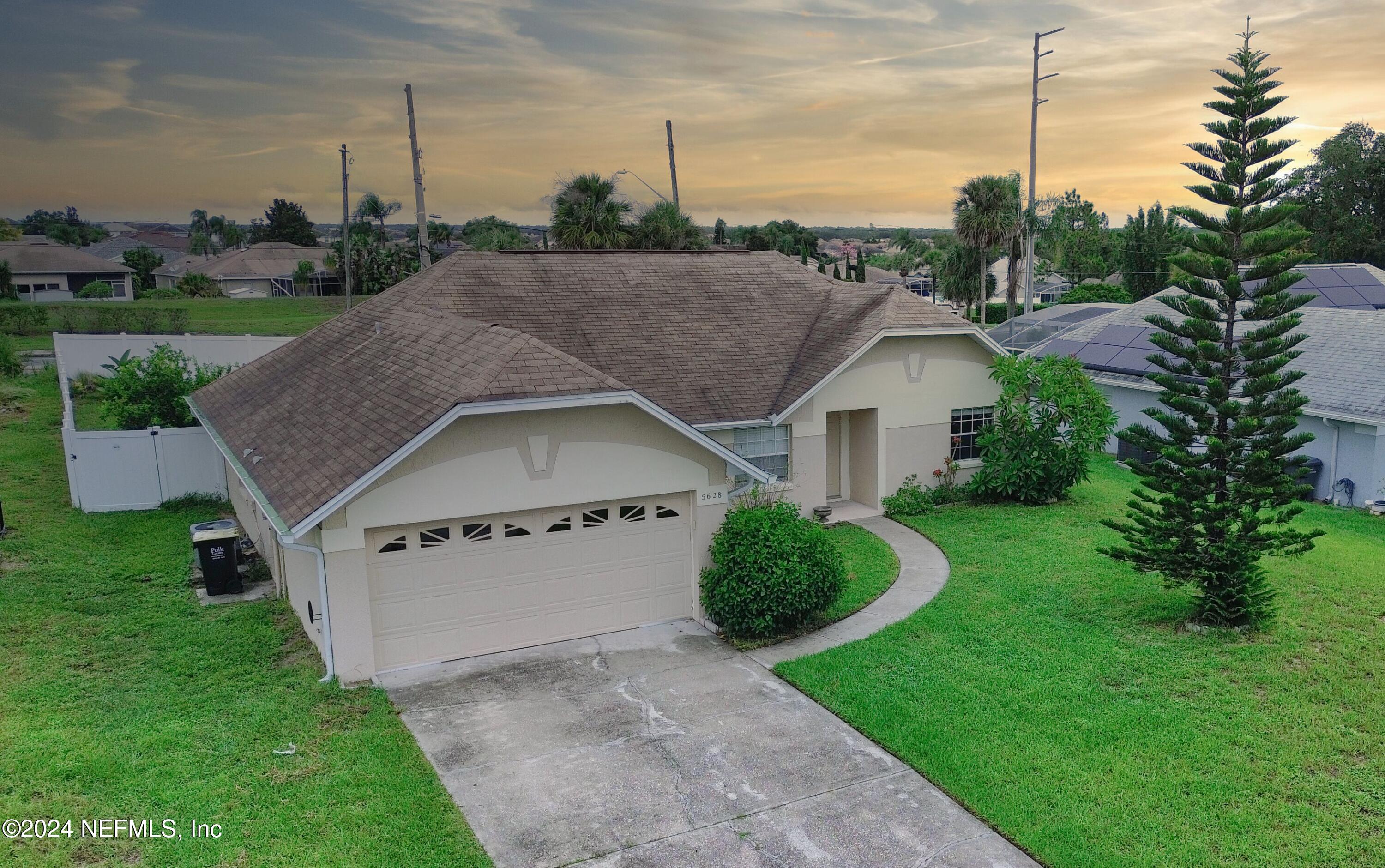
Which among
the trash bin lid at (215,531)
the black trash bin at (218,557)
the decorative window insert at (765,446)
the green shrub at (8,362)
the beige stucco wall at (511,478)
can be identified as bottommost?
the black trash bin at (218,557)

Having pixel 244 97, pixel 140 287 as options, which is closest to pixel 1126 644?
pixel 244 97

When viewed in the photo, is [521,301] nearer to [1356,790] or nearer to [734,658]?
[734,658]

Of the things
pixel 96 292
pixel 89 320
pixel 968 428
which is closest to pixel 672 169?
pixel 89 320

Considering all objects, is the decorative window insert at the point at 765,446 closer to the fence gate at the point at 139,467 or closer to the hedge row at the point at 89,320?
the fence gate at the point at 139,467

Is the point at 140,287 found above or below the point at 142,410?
above

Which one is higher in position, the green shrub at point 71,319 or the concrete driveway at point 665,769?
the green shrub at point 71,319

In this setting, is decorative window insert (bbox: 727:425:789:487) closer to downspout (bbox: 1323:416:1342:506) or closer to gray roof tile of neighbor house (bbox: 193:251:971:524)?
gray roof tile of neighbor house (bbox: 193:251:971:524)

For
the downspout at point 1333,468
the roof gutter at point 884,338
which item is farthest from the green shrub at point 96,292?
the downspout at point 1333,468
